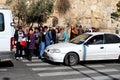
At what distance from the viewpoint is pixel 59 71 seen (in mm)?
13336

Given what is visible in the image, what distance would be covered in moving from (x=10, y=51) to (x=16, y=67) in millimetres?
1318

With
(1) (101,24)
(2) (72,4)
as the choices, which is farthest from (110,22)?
(2) (72,4)

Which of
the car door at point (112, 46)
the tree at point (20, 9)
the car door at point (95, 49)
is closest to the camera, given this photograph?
the car door at point (95, 49)

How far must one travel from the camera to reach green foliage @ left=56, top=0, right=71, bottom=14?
29.1 meters

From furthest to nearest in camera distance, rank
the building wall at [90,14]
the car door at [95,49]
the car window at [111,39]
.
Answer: the building wall at [90,14] → the car window at [111,39] → the car door at [95,49]

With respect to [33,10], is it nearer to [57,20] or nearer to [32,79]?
[57,20]

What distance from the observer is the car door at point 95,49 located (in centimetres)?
1495

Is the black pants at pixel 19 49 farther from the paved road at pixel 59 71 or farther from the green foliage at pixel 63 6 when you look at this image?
the green foliage at pixel 63 6

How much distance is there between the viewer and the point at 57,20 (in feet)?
95.6

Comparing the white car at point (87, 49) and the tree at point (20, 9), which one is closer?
the white car at point (87, 49)

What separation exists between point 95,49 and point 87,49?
38 centimetres

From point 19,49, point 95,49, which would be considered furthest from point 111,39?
point 19,49

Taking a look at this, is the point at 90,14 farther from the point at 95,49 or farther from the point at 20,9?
the point at 95,49

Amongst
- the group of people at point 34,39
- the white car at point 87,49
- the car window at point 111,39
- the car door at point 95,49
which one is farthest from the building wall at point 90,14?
the car door at point 95,49
